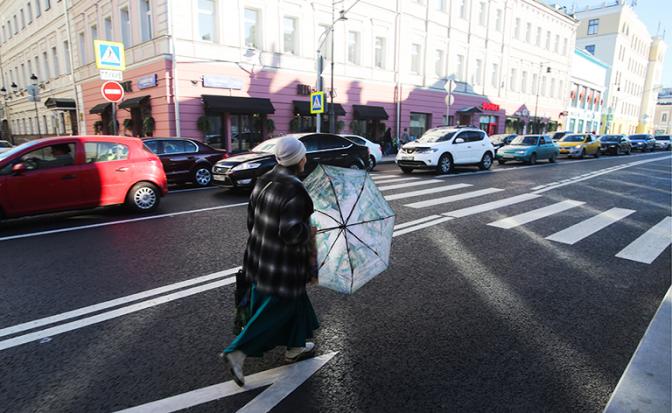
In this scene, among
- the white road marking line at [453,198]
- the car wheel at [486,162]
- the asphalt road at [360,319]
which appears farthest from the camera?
the car wheel at [486,162]

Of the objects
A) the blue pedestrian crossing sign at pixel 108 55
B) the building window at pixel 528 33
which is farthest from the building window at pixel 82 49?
the building window at pixel 528 33

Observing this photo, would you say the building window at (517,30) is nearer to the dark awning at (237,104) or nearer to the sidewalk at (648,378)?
the dark awning at (237,104)

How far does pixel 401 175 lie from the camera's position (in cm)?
1539

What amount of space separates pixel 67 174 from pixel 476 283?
721 cm

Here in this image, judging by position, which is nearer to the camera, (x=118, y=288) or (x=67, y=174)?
(x=118, y=288)

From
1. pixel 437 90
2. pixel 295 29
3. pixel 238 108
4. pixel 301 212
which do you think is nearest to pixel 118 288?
pixel 301 212

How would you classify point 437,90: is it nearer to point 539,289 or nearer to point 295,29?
point 295,29

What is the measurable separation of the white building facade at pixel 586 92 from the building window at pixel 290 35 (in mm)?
41019

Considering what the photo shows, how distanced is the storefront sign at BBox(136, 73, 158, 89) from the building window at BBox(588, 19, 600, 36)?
70.9 m

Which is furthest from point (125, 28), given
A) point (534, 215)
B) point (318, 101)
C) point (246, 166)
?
point (534, 215)

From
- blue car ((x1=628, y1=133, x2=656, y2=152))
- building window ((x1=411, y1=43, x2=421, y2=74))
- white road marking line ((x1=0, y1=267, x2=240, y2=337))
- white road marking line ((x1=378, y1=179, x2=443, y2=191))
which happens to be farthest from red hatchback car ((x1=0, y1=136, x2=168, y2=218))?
blue car ((x1=628, y1=133, x2=656, y2=152))

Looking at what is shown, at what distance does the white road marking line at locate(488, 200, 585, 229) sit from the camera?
7.61m

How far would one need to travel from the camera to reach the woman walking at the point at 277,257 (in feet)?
8.47

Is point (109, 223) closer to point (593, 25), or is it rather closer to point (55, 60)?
point (55, 60)
